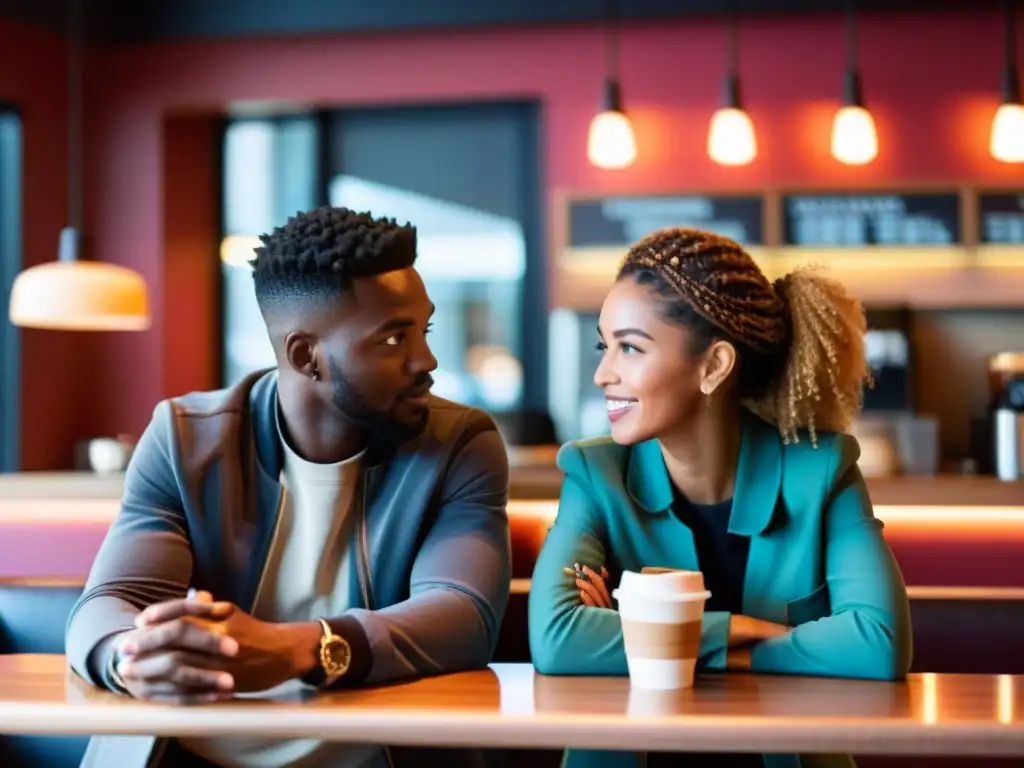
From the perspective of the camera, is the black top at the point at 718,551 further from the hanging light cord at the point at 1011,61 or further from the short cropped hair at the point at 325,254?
the hanging light cord at the point at 1011,61

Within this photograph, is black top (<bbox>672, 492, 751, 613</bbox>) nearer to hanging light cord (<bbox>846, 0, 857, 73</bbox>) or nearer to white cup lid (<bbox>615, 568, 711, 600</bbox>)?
white cup lid (<bbox>615, 568, 711, 600</bbox>)

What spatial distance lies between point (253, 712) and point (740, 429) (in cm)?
87

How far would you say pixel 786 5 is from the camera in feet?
18.7

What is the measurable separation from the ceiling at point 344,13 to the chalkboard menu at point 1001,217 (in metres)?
0.84

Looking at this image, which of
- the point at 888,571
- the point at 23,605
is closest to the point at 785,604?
the point at 888,571

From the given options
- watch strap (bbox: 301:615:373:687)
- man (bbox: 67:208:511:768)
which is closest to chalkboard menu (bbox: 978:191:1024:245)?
man (bbox: 67:208:511:768)

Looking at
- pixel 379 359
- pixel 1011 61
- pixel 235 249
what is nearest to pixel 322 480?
pixel 379 359

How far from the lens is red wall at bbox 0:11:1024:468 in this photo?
5.78m

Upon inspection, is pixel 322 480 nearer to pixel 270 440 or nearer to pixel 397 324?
pixel 270 440

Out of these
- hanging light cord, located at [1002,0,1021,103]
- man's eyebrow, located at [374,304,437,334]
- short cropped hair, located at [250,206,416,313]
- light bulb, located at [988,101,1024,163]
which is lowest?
man's eyebrow, located at [374,304,437,334]

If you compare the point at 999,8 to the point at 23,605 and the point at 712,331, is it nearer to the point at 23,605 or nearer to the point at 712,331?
the point at 712,331

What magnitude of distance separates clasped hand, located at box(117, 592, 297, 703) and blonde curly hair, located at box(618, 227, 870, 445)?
731mm

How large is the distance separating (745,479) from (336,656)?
Result: 65 cm

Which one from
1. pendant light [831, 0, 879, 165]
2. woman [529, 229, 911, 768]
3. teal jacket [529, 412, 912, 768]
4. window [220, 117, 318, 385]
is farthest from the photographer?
window [220, 117, 318, 385]
